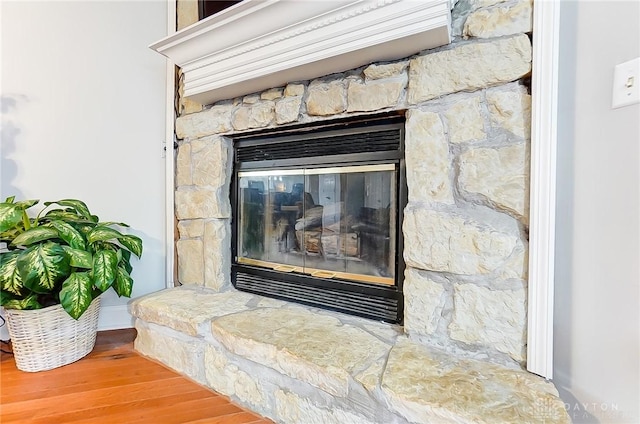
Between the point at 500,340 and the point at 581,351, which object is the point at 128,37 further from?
the point at 581,351

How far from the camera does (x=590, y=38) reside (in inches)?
34.4

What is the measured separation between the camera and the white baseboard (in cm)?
176

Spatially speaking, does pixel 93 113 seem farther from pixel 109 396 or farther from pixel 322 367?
pixel 322 367

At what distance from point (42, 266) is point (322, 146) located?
3.63 ft

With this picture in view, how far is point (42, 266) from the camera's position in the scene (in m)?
1.22

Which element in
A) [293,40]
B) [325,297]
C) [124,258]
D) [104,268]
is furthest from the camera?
[124,258]

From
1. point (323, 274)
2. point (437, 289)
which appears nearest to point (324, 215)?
point (323, 274)

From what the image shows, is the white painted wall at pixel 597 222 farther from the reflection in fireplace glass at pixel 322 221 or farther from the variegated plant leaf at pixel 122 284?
the variegated plant leaf at pixel 122 284

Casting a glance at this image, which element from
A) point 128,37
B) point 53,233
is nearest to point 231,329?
point 53,233

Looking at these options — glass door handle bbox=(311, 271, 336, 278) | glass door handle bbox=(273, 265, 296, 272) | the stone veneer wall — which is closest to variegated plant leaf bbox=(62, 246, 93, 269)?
glass door handle bbox=(273, 265, 296, 272)

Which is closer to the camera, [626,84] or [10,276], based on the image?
[626,84]

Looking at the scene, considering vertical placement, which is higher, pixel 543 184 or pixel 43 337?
pixel 543 184

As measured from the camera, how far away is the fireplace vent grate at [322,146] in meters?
1.25

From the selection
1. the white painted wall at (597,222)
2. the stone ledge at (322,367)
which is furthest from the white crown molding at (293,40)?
the stone ledge at (322,367)
